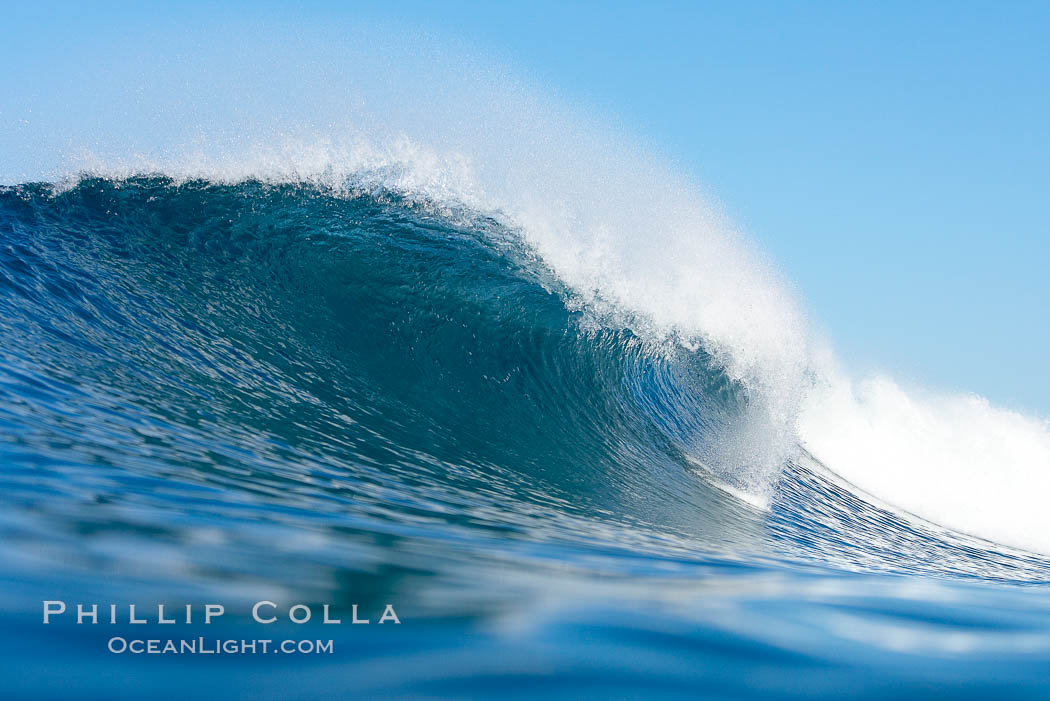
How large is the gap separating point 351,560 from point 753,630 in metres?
1.02

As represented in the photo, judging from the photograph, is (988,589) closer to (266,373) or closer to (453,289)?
(266,373)

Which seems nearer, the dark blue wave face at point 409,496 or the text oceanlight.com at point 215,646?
the text oceanlight.com at point 215,646

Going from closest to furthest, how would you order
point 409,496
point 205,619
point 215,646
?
point 215,646
point 205,619
point 409,496

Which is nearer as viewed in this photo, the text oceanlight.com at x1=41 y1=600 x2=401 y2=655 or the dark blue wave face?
the text oceanlight.com at x1=41 y1=600 x2=401 y2=655

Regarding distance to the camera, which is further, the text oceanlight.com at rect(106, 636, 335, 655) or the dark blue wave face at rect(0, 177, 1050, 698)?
the dark blue wave face at rect(0, 177, 1050, 698)

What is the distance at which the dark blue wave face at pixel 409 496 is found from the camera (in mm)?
1403

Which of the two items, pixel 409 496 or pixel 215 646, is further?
pixel 409 496

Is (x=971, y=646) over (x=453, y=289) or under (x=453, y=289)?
under

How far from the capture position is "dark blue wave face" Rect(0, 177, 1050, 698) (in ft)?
4.60

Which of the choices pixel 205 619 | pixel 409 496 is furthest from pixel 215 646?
pixel 409 496

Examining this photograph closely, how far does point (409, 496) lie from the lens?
3.12 m

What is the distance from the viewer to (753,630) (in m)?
1.71

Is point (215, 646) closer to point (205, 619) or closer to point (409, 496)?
point (205, 619)

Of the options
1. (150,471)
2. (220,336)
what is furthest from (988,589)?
(220,336)
